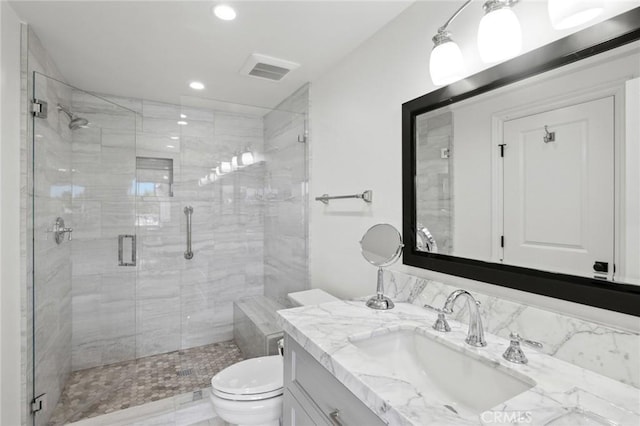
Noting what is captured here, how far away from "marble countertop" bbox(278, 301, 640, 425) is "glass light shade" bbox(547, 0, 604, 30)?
94 centimetres

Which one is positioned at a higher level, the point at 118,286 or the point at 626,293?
the point at 626,293

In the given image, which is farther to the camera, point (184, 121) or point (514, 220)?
point (184, 121)

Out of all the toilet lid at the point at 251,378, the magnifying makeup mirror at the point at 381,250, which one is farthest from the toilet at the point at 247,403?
the magnifying makeup mirror at the point at 381,250

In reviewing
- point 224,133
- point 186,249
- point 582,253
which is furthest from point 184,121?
point 582,253

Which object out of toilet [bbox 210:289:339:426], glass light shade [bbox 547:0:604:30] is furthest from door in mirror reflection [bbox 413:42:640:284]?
toilet [bbox 210:289:339:426]

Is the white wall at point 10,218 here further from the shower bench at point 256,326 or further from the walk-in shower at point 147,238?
the shower bench at point 256,326

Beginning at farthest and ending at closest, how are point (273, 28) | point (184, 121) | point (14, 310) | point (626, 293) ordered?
1. point (184, 121)
2. point (273, 28)
3. point (14, 310)
4. point (626, 293)

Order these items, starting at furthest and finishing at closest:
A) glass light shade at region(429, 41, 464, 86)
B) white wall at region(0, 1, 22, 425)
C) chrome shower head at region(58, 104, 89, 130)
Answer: chrome shower head at region(58, 104, 89, 130), white wall at region(0, 1, 22, 425), glass light shade at region(429, 41, 464, 86)

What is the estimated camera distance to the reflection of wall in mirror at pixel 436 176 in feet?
4.29

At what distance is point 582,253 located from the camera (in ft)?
2.88

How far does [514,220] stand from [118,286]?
2.66 m

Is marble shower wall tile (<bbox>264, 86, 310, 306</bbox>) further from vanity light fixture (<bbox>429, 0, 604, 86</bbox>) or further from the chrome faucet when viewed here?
the chrome faucet

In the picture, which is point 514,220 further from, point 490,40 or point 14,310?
point 14,310

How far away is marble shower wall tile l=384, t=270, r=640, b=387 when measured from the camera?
2.54ft
